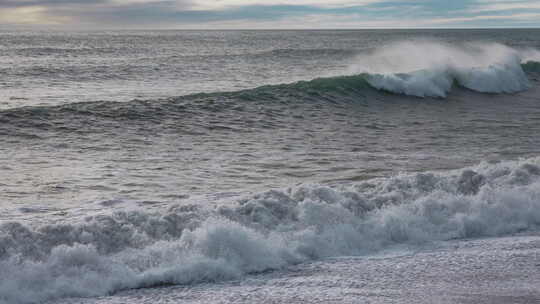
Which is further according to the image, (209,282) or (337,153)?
(337,153)

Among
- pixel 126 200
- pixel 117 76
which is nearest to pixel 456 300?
pixel 126 200

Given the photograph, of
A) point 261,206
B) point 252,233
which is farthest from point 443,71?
point 252,233

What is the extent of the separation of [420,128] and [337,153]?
14.0 feet

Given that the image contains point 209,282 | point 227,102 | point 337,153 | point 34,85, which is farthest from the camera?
point 34,85

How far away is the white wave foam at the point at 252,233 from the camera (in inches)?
195

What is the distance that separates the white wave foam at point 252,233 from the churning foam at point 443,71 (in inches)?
531

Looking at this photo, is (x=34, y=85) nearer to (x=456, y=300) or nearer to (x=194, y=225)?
(x=194, y=225)

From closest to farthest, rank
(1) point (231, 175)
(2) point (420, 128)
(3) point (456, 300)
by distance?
(3) point (456, 300) < (1) point (231, 175) < (2) point (420, 128)

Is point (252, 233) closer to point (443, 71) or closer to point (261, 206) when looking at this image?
point (261, 206)

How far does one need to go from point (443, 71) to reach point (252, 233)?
1968cm

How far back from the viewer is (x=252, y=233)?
5.76 metres

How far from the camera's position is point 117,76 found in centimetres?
2644

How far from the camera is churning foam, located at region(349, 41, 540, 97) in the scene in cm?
2098

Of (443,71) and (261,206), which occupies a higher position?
(443,71)
